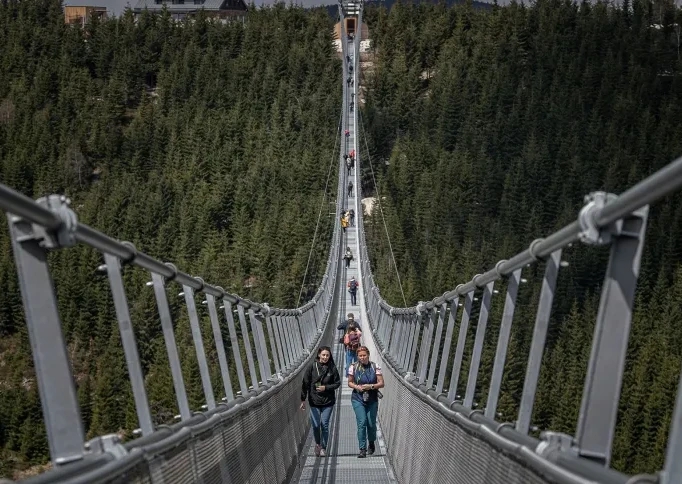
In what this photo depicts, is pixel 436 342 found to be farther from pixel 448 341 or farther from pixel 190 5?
pixel 190 5

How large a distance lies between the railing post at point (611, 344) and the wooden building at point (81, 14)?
162 metres

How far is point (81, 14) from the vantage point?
177m

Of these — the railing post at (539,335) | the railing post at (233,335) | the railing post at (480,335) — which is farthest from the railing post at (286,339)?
the railing post at (539,335)

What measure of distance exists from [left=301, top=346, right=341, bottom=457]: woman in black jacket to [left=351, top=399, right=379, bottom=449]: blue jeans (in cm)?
27

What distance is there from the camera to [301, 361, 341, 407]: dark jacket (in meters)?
13.0

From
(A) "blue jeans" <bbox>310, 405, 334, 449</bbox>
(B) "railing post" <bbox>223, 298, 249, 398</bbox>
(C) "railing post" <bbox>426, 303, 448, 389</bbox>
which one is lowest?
(A) "blue jeans" <bbox>310, 405, 334, 449</bbox>

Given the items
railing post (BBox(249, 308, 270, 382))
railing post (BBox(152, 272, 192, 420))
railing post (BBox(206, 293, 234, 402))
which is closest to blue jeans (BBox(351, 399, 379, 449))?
railing post (BBox(249, 308, 270, 382))

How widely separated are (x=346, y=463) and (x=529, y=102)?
112426 millimetres

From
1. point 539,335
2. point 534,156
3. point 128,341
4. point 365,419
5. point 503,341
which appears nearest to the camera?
point 128,341

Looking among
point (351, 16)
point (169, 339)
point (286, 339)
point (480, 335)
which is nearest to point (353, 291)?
point (286, 339)

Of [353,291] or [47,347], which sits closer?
[47,347]

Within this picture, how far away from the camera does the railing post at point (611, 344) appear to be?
3.80 meters

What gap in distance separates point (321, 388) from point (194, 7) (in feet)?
551

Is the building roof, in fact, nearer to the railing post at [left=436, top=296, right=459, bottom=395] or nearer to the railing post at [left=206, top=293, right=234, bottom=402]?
the railing post at [left=436, top=296, right=459, bottom=395]
